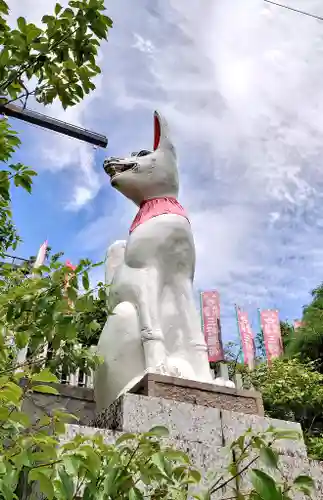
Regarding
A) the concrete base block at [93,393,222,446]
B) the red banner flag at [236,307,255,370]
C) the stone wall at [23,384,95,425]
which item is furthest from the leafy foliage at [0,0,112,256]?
the red banner flag at [236,307,255,370]

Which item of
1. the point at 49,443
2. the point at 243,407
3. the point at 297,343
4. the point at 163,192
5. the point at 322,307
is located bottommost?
the point at 49,443

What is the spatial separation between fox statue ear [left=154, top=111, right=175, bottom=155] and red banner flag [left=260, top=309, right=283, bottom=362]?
14.9m

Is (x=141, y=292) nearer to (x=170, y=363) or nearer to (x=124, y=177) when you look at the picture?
(x=170, y=363)

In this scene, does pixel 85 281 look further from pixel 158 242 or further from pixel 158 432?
pixel 158 242

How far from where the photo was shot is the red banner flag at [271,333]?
19.4 m

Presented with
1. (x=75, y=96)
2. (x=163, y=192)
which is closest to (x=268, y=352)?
(x=163, y=192)

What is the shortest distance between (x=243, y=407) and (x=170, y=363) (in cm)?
65

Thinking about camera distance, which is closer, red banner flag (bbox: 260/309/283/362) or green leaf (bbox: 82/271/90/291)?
green leaf (bbox: 82/271/90/291)

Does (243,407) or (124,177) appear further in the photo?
(124,177)

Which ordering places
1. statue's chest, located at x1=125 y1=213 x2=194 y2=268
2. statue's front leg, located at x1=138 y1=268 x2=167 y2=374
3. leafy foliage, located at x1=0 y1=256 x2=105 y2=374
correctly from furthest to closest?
statue's chest, located at x1=125 y1=213 x2=194 y2=268, statue's front leg, located at x1=138 y1=268 x2=167 y2=374, leafy foliage, located at x1=0 y1=256 x2=105 y2=374

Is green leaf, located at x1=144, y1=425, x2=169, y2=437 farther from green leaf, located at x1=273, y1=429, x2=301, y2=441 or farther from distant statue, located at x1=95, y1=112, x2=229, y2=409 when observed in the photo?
distant statue, located at x1=95, y1=112, x2=229, y2=409

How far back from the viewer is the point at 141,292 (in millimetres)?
4332

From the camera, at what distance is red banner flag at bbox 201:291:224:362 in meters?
16.0

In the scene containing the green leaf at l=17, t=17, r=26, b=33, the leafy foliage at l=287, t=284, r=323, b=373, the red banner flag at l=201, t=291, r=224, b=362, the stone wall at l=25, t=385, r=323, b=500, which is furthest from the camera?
the leafy foliage at l=287, t=284, r=323, b=373
